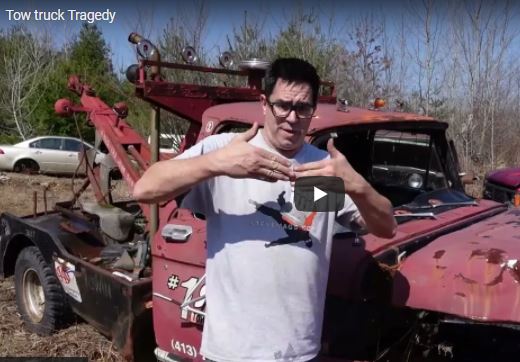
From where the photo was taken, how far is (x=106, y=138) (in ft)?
16.0

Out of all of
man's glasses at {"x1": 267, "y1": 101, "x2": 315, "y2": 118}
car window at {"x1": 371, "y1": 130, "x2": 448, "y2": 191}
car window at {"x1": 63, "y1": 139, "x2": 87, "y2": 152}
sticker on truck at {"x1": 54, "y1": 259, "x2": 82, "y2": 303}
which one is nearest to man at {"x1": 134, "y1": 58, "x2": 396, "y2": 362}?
man's glasses at {"x1": 267, "y1": 101, "x2": 315, "y2": 118}

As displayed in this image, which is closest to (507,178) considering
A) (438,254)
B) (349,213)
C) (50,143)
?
(438,254)

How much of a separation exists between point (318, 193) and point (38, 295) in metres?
3.86

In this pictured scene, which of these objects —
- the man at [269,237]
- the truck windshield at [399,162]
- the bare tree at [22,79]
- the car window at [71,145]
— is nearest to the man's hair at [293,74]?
the man at [269,237]

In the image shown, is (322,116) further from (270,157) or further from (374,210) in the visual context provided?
(270,157)

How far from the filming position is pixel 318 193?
1.88 m

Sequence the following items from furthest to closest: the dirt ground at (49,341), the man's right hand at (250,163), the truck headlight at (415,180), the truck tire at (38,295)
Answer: the truck tire at (38,295), the dirt ground at (49,341), the truck headlight at (415,180), the man's right hand at (250,163)

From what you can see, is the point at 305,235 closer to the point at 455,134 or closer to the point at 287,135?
the point at 287,135

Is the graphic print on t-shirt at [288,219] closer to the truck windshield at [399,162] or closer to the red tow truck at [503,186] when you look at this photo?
the truck windshield at [399,162]

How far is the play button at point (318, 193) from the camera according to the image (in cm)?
187

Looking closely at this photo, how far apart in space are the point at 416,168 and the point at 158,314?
6.69 ft

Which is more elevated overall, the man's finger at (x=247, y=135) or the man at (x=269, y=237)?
Result: the man's finger at (x=247, y=135)

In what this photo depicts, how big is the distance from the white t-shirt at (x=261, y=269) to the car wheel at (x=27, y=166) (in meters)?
18.2

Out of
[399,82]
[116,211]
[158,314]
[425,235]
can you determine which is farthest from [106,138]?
[399,82]
